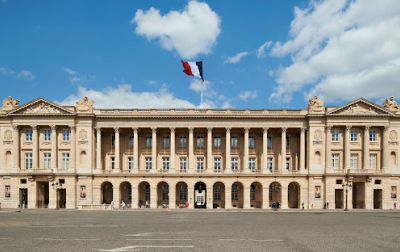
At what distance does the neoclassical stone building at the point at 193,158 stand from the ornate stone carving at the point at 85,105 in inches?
6.9

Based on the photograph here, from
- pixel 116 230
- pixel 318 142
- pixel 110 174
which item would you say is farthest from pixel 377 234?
pixel 110 174

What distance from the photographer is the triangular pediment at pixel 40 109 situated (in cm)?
6047

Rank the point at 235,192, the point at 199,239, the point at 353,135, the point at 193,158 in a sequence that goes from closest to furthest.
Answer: the point at 199,239, the point at 353,135, the point at 193,158, the point at 235,192

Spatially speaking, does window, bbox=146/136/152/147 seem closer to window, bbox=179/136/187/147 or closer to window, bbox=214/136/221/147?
window, bbox=179/136/187/147

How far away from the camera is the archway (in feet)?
212

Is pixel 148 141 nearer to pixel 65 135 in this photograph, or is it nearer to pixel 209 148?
pixel 209 148

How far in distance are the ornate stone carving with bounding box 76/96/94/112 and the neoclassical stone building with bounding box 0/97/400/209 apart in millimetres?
176

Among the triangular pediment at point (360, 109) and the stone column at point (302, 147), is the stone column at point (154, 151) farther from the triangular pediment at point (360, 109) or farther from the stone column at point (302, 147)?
the triangular pediment at point (360, 109)

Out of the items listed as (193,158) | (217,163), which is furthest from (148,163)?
(217,163)

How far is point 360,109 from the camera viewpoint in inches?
2419

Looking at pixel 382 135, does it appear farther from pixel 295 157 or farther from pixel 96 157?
pixel 96 157

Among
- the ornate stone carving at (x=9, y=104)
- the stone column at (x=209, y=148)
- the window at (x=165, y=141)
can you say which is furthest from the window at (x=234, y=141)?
the ornate stone carving at (x=9, y=104)

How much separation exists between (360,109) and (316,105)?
7.59 meters

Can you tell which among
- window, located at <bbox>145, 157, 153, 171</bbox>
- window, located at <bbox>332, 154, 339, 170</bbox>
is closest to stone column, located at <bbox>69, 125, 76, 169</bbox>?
window, located at <bbox>145, 157, 153, 171</bbox>
